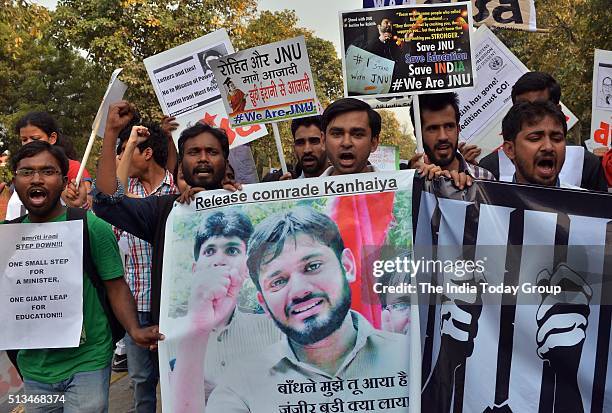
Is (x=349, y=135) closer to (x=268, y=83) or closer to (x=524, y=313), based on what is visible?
A: (x=524, y=313)

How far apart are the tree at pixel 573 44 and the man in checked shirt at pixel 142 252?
10792 millimetres

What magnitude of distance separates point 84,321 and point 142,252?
1065 millimetres

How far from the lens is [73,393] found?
3.15 metres

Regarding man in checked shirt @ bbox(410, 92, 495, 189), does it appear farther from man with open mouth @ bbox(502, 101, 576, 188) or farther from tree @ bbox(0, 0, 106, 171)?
tree @ bbox(0, 0, 106, 171)

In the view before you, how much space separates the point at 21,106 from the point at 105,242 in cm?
2821

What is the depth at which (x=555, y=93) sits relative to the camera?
431 cm

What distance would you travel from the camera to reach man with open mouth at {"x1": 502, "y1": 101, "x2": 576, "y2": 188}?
125 inches

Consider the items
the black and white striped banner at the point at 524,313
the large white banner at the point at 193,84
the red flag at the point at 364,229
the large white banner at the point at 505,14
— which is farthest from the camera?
the large white banner at the point at 505,14

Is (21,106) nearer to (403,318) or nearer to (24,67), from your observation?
(24,67)

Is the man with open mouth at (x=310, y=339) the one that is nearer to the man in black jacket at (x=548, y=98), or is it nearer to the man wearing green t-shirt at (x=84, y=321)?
the man wearing green t-shirt at (x=84, y=321)

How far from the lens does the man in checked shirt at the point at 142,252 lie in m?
3.98

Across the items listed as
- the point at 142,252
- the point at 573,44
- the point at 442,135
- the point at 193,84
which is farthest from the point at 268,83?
the point at 573,44

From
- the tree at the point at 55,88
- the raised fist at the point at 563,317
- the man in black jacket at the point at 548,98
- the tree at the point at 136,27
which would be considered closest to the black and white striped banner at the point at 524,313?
the raised fist at the point at 563,317

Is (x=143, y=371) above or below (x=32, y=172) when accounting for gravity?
below
